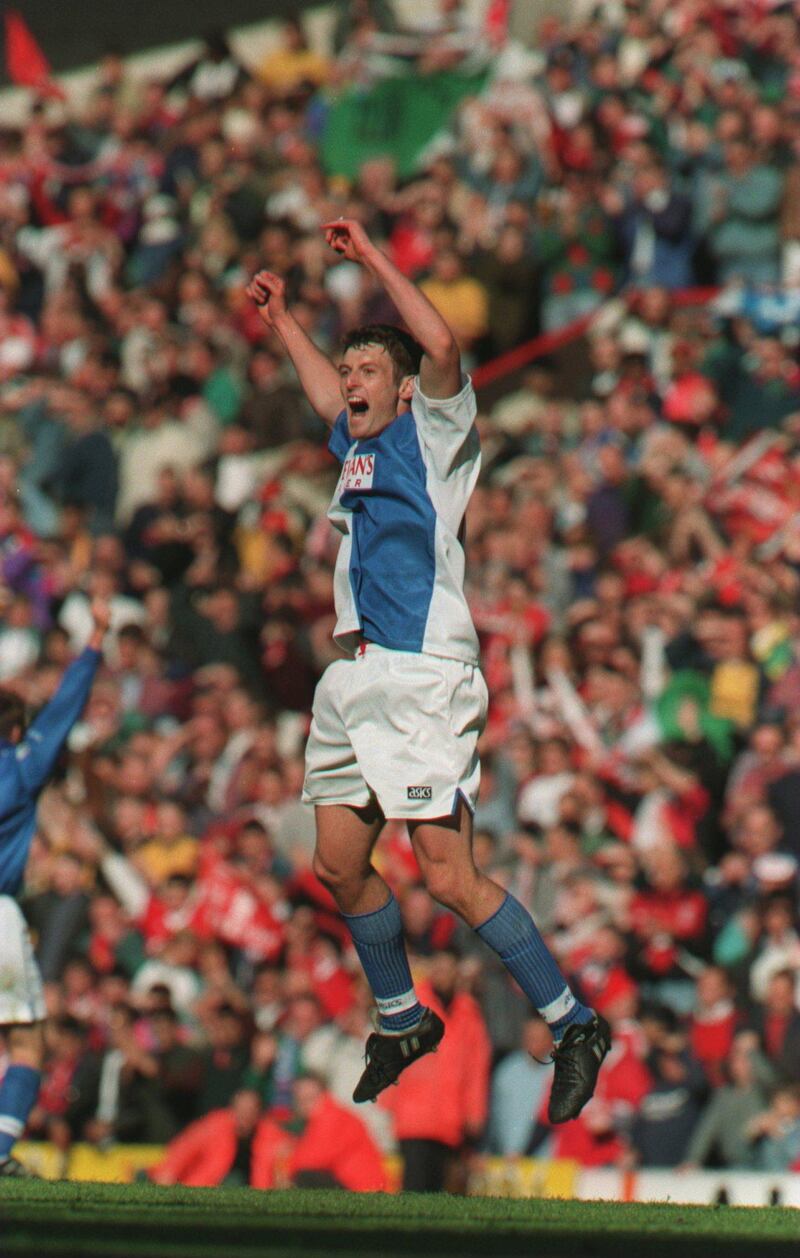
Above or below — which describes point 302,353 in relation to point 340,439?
above

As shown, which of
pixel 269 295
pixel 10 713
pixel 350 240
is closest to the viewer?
pixel 350 240

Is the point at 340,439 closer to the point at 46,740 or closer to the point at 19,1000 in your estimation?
the point at 46,740

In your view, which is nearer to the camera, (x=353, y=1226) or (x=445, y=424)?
(x=353, y=1226)

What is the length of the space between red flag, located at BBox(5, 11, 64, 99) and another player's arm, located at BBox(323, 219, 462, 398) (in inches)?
585

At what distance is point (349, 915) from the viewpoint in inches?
297

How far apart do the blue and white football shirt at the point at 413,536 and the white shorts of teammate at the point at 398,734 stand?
75 millimetres

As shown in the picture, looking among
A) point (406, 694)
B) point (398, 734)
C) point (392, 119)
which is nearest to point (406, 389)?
point (406, 694)

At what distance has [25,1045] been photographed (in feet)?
30.6

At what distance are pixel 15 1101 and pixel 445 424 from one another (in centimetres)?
359

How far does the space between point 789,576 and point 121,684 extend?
487cm

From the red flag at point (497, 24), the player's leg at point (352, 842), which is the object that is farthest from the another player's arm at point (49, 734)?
the red flag at point (497, 24)

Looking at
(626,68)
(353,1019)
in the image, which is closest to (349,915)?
(353,1019)

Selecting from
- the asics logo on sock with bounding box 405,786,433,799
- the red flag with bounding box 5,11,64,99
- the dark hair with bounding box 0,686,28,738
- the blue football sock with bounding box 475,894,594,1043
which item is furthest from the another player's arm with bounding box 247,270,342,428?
the red flag with bounding box 5,11,64,99

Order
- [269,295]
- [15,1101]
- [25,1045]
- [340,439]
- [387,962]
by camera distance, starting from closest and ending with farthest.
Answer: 1. [387,962]
2. [340,439]
3. [269,295]
4. [15,1101]
5. [25,1045]
